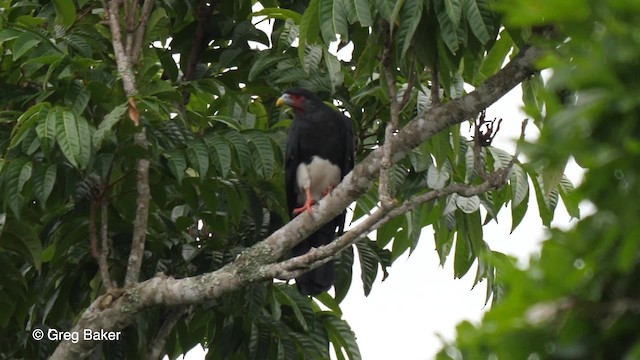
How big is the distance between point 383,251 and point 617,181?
4.02m

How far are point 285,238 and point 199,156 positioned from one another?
47 cm

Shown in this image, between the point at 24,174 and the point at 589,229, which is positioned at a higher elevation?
the point at 24,174

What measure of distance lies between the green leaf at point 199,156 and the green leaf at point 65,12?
86 cm

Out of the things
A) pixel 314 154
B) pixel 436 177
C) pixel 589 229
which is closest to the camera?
pixel 589 229

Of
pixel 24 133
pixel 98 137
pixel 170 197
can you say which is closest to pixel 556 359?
pixel 98 137

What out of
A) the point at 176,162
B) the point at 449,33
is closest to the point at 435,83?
the point at 449,33

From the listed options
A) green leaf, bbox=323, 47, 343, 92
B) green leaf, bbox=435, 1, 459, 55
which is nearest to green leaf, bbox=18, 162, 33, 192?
green leaf, bbox=323, 47, 343, 92

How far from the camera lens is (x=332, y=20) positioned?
3803 millimetres

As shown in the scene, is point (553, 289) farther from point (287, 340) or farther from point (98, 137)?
point (287, 340)

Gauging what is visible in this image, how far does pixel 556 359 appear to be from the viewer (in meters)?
1.40

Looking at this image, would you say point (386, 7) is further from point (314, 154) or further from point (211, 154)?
point (314, 154)

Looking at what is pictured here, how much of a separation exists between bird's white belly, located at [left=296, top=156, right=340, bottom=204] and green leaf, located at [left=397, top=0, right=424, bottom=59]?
195cm

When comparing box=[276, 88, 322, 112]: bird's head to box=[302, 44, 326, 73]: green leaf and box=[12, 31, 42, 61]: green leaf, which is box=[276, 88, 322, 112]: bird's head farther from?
box=[12, 31, 42, 61]: green leaf

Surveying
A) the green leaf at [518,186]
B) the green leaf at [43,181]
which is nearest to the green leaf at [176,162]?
the green leaf at [43,181]
